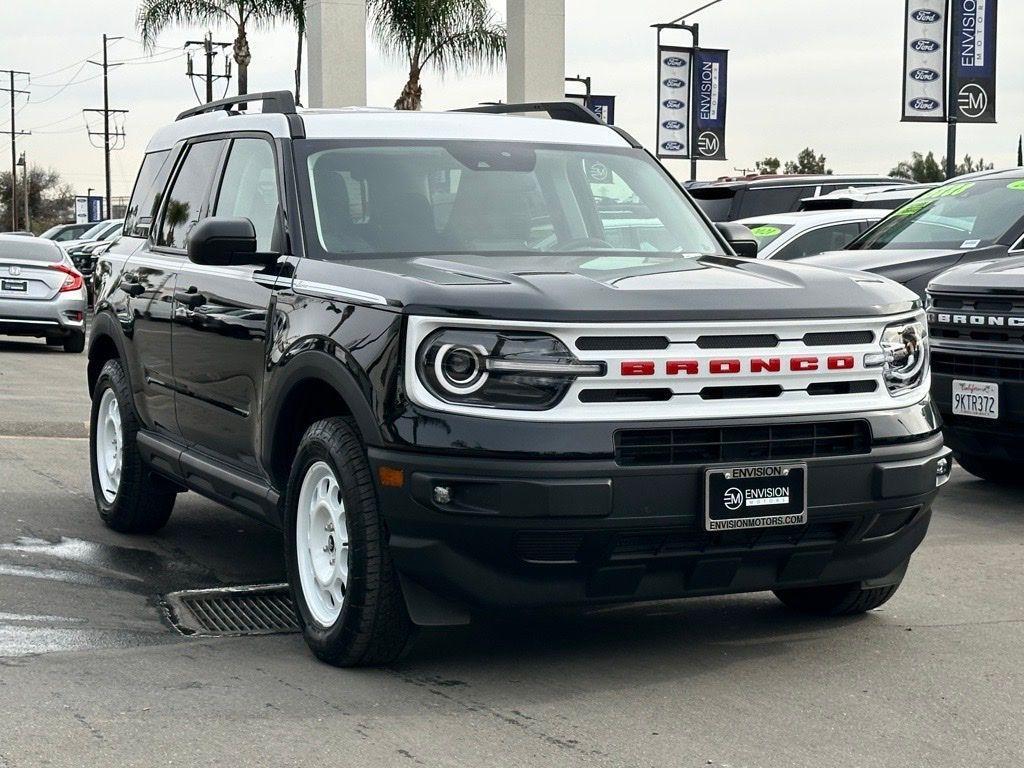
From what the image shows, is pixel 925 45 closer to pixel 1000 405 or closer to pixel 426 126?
pixel 1000 405

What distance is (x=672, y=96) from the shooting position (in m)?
35.7

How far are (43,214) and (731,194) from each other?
12464cm

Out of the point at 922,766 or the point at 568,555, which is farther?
the point at 568,555

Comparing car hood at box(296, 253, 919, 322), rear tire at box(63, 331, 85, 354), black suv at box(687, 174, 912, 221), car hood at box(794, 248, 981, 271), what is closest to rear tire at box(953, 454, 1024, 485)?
car hood at box(794, 248, 981, 271)

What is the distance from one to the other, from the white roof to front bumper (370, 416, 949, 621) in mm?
1829

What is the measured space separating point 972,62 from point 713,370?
23.0 meters

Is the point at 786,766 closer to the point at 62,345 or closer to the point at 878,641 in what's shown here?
the point at 878,641

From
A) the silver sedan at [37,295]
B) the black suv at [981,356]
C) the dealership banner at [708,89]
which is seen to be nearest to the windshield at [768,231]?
the black suv at [981,356]

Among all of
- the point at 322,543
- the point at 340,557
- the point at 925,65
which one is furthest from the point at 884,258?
the point at 925,65

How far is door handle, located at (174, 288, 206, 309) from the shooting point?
6.50 metres

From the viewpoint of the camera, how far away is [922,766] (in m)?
4.31

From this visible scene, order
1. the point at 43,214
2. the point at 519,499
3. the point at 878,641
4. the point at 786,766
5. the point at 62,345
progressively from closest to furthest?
the point at 786,766 → the point at 519,499 → the point at 878,641 → the point at 62,345 → the point at 43,214

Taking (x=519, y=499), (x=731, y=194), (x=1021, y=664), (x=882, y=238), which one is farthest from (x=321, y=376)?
(x=731, y=194)

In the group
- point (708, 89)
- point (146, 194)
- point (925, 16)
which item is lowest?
point (146, 194)
